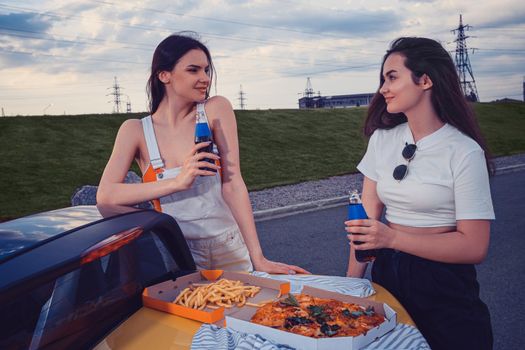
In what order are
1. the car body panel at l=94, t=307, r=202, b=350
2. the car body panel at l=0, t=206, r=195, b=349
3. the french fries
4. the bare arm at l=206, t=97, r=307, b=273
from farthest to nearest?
the bare arm at l=206, t=97, r=307, b=273 → the french fries → the car body panel at l=94, t=307, r=202, b=350 → the car body panel at l=0, t=206, r=195, b=349

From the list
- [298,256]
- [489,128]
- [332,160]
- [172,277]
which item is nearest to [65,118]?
[332,160]

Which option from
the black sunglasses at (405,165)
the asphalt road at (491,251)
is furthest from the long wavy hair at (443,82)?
the asphalt road at (491,251)

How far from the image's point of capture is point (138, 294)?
2.18 meters

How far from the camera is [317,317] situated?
1918mm

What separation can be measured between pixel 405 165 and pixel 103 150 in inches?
679

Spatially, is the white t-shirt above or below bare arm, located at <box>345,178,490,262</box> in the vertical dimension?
above

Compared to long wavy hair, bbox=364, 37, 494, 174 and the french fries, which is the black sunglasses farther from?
the french fries

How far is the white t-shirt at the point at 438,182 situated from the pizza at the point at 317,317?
2.28 ft

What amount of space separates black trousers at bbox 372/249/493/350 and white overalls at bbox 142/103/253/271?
3.15ft

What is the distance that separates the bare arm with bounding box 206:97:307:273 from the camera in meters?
3.09

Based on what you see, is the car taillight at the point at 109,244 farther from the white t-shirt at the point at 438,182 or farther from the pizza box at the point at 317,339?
the white t-shirt at the point at 438,182

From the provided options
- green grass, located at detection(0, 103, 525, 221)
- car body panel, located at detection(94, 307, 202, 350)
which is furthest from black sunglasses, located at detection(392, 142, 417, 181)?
green grass, located at detection(0, 103, 525, 221)

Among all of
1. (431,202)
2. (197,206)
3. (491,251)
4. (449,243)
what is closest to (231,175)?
Result: (197,206)

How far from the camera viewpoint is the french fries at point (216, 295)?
2.12 m
